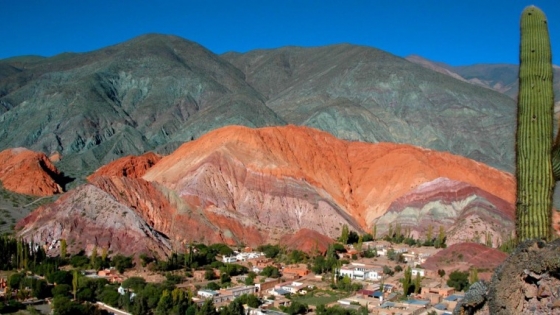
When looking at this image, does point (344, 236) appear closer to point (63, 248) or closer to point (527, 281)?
point (63, 248)

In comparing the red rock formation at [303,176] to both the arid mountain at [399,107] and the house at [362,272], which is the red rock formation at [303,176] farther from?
the arid mountain at [399,107]

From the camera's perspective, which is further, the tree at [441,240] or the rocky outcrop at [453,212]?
the rocky outcrop at [453,212]

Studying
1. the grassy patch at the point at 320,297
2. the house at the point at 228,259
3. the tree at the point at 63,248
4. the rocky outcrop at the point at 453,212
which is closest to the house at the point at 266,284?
the grassy patch at the point at 320,297

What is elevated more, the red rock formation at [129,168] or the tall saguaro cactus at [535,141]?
the red rock formation at [129,168]

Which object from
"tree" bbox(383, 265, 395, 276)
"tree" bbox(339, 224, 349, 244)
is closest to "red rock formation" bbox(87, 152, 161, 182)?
"tree" bbox(339, 224, 349, 244)

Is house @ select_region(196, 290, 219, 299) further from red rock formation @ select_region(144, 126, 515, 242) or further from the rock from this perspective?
the rock

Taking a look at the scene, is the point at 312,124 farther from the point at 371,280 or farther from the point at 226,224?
the point at 371,280

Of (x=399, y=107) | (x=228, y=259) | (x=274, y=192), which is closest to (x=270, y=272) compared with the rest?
(x=228, y=259)

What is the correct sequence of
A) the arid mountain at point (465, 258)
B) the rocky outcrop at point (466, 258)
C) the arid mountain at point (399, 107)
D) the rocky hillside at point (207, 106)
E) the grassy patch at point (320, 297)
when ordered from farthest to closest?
the arid mountain at point (399, 107)
the rocky hillside at point (207, 106)
the rocky outcrop at point (466, 258)
the arid mountain at point (465, 258)
the grassy patch at point (320, 297)
